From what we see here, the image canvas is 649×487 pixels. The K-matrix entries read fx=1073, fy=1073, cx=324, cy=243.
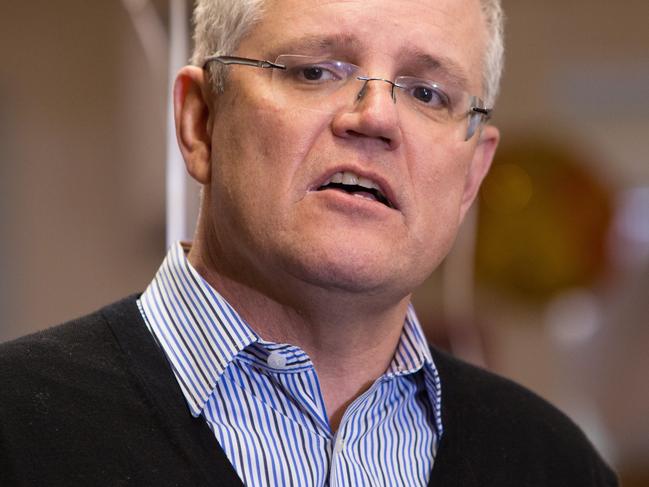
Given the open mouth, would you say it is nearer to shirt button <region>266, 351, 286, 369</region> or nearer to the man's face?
the man's face

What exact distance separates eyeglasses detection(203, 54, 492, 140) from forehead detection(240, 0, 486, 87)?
0.06ft

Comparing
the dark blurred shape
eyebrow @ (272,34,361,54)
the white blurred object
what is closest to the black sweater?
eyebrow @ (272,34,361,54)

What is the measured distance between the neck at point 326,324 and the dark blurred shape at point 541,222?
235 cm

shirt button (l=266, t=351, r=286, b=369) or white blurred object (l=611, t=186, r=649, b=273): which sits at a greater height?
shirt button (l=266, t=351, r=286, b=369)

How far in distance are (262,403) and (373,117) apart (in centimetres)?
39

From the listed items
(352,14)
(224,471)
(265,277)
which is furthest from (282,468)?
(352,14)

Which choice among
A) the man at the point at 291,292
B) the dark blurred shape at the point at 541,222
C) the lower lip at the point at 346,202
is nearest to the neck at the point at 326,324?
the man at the point at 291,292

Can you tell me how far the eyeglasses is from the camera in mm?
1385

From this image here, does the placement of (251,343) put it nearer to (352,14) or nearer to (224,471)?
(224,471)

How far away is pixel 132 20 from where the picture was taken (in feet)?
11.8

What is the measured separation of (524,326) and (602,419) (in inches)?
22.1

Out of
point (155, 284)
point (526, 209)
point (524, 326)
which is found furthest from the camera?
point (524, 326)

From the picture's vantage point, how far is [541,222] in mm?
3863

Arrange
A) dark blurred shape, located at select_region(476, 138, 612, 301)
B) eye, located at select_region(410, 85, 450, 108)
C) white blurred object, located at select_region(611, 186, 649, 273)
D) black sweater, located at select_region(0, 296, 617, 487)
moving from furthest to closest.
Answer: white blurred object, located at select_region(611, 186, 649, 273), dark blurred shape, located at select_region(476, 138, 612, 301), eye, located at select_region(410, 85, 450, 108), black sweater, located at select_region(0, 296, 617, 487)
